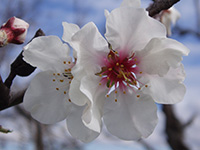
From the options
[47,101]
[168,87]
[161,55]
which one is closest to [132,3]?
[161,55]

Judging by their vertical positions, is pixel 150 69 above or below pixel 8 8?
above

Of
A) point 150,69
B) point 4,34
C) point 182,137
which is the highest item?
point 4,34

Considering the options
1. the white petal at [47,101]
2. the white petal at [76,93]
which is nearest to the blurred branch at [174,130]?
the white petal at [47,101]

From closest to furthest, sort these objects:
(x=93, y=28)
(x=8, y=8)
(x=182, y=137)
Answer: (x=93, y=28) < (x=182, y=137) < (x=8, y=8)

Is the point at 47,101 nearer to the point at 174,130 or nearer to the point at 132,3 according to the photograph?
the point at 132,3

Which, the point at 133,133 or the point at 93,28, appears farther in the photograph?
the point at 133,133

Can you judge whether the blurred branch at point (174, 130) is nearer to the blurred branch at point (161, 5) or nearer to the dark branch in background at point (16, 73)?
the blurred branch at point (161, 5)

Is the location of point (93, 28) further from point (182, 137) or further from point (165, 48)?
point (182, 137)

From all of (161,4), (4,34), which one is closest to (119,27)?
(161,4)
